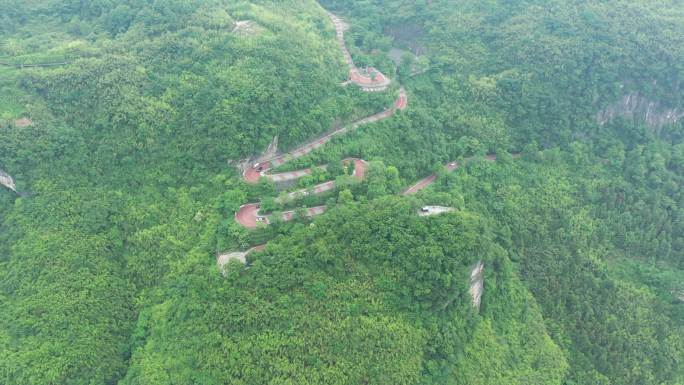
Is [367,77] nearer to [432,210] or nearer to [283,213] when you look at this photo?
[432,210]

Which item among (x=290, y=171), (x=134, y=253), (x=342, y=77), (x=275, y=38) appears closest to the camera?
(x=134, y=253)

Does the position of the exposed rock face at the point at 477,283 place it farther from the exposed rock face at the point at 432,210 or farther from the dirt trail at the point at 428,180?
the dirt trail at the point at 428,180

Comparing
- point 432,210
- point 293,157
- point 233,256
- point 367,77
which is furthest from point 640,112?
point 233,256

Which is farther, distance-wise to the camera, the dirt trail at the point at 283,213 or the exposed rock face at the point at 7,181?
the exposed rock face at the point at 7,181

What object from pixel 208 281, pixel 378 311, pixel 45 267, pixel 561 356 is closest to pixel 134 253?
pixel 45 267

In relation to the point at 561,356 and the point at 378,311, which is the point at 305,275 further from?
the point at 561,356

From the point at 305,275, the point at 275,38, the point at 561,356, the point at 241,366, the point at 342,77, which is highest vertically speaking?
the point at 275,38

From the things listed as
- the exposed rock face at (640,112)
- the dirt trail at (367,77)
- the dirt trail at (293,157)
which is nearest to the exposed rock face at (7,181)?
the dirt trail at (293,157)
